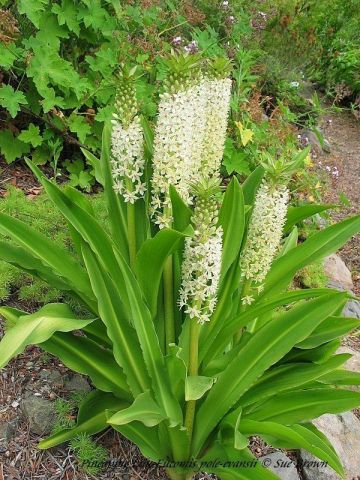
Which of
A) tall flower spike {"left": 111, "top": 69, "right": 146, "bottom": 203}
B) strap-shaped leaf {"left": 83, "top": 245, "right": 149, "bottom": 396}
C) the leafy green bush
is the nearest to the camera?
tall flower spike {"left": 111, "top": 69, "right": 146, "bottom": 203}

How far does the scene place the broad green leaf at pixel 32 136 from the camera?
4.18 meters

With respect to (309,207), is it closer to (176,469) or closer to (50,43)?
(176,469)

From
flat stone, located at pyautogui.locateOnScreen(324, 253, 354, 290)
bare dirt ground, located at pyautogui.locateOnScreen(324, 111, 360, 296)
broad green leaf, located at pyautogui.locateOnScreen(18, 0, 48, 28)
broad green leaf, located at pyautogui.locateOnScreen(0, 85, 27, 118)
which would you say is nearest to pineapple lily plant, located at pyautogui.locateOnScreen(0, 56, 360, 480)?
broad green leaf, located at pyautogui.locateOnScreen(0, 85, 27, 118)

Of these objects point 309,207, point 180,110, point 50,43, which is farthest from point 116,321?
point 50,43

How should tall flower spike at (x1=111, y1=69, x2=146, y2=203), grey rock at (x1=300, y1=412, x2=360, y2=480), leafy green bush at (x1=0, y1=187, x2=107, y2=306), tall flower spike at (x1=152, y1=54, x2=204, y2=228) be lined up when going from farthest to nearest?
leafy green bush at (x1=0, y1=187, x2=107, y2=306) < grey rock at (x1=300, y1=412, x2=360, y2=480) < tall flower spike at (x1=111, y1=69, x2=146, y2=203) < tall flower spike at (x1=152, y1=54, x2=204, y2=228)

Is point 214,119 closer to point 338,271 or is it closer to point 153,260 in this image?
point 153,260

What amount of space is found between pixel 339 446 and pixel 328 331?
3.42 feet

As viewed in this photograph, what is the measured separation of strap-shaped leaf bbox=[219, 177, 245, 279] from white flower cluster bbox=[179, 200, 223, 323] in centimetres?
30

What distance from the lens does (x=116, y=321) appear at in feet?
7.48

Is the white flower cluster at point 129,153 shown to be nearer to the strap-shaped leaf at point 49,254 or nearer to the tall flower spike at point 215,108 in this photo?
the tall flower spike at point 215,108

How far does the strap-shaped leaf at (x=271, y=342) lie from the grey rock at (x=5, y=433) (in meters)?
1.02

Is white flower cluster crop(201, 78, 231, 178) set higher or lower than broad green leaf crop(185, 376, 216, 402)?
higher

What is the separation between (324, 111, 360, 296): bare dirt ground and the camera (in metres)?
5.91

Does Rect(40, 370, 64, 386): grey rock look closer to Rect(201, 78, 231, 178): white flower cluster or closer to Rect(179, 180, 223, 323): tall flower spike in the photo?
Rect(179, 180, 223, 323): tall flower spike
